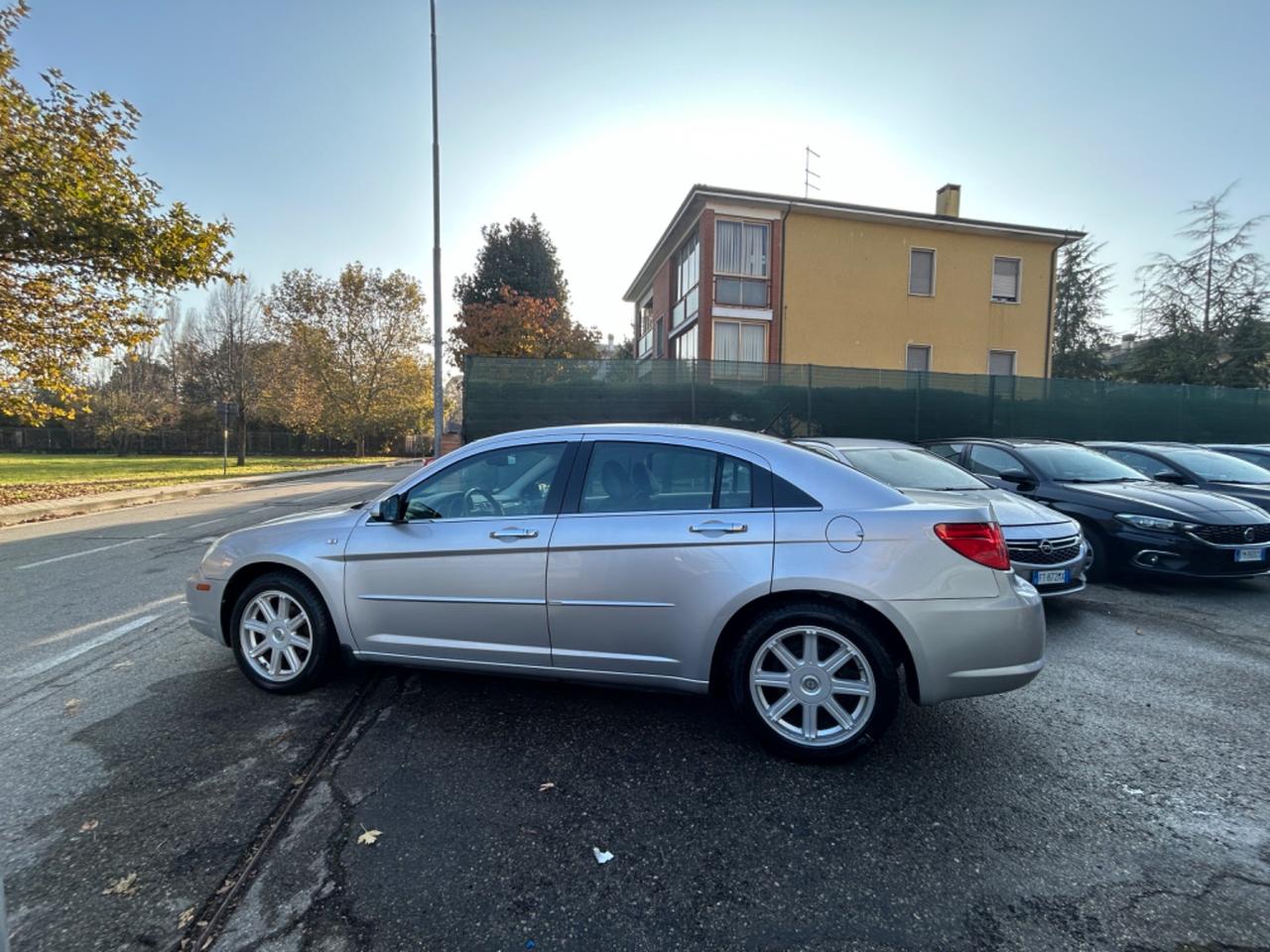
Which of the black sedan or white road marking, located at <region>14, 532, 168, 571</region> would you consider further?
the black sedan

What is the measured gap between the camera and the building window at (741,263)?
703 inches

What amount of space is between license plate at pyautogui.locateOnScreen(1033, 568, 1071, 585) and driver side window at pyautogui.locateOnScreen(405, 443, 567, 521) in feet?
13.6

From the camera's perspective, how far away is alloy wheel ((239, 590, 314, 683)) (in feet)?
11.7

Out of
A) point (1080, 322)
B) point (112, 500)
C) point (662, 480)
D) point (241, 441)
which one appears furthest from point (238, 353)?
point (1080, 322)

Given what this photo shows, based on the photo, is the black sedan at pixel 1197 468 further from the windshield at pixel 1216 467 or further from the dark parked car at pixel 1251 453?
the dark parked car at pixel 1251 453

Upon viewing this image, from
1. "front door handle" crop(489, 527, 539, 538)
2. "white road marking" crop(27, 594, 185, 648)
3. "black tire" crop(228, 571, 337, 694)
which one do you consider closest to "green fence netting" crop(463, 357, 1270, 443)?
"white road marking" crop(27, 594, 185, 648)

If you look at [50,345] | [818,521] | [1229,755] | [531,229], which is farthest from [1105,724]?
[531,229]

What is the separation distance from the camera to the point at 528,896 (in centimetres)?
203

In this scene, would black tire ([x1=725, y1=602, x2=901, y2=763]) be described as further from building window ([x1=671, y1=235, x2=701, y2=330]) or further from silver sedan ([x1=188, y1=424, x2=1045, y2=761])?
building window ([x1=671, y1=235, x2=701, y2=330])

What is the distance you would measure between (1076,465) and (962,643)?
5736 millimetres

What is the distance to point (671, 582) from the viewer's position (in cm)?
295

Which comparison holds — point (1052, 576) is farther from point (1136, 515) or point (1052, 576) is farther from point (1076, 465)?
point (1076, 465)

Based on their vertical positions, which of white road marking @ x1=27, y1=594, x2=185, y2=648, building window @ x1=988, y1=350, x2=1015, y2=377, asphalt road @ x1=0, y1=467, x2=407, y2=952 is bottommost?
white road marking @ x1=27, y1=594, x2=185, y2=648

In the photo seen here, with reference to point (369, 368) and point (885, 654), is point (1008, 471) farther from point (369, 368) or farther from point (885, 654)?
point (369, 368)
